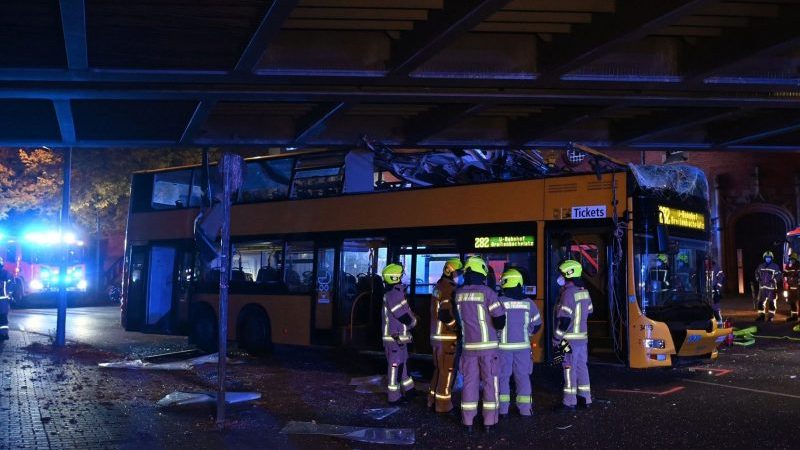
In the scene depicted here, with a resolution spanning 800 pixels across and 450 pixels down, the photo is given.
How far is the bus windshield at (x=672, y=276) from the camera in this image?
9898mm

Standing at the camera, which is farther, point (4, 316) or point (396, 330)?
point (4, 316)

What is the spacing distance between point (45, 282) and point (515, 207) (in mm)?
27052

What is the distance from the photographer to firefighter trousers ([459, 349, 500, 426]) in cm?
769

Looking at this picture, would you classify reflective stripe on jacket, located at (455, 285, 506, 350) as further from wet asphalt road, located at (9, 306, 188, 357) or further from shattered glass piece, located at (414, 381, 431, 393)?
wet asphalt road, located at (9, 306, 188, 357)

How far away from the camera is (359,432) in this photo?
773cm

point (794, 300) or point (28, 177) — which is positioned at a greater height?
point (28, 177)

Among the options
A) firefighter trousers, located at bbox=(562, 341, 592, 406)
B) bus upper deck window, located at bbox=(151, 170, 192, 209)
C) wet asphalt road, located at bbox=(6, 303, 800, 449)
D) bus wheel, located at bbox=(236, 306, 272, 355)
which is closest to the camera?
wet asphalt road, located at bbox=(6, 303, 800, 449)

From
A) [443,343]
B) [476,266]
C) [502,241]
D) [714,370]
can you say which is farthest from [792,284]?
[476,266]

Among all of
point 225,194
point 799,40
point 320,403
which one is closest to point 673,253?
point 799,40

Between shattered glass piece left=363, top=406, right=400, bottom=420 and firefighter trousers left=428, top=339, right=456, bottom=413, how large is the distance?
0.55 meters

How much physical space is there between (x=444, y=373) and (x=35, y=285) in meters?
27.8

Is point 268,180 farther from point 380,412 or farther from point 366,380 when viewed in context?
point 380,412

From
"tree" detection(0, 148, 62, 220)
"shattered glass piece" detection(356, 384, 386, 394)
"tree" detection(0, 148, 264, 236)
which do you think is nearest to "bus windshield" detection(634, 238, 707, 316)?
"shattered glass piece" detection(356, 384, 386, 394)

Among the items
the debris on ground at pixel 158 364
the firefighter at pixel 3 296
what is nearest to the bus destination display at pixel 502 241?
the debris on ground at pixel 158 364
